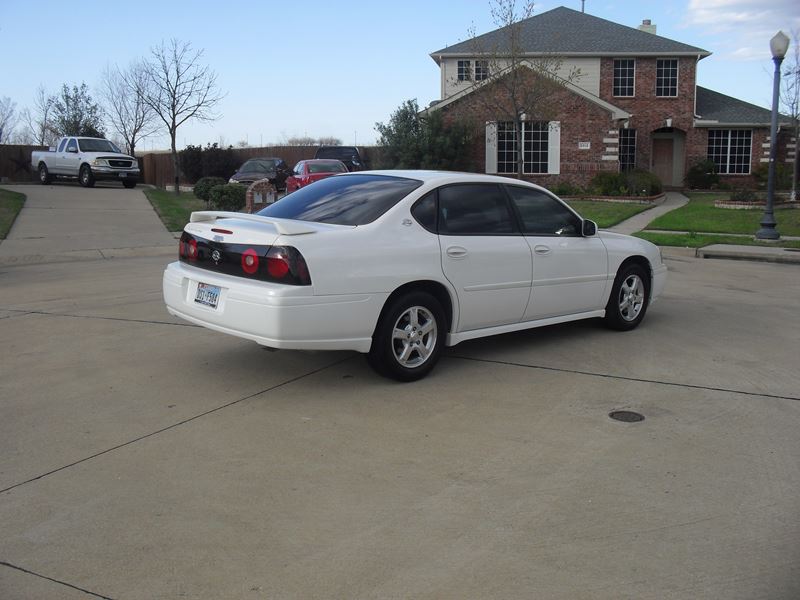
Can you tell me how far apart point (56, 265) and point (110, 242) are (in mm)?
2792

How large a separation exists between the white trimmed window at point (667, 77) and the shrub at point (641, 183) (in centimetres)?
706

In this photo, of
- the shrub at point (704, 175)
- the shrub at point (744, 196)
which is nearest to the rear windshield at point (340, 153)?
the shrub at point (744, 196)

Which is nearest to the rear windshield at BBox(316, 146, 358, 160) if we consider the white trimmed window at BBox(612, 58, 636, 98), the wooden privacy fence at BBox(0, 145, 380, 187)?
the wooden privacy fence at BBox(0, 145, 380, 187)

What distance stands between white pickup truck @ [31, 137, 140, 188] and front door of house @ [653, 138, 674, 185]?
22.3 m

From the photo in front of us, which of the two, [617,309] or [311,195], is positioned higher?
[311,195]

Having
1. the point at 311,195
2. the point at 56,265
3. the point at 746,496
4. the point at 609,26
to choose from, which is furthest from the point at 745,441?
the point at 609,26

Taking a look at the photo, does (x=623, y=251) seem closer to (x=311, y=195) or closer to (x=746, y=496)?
(x=311, y=195)

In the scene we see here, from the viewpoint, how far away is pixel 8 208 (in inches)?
794

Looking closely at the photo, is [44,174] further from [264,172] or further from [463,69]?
[463,69]

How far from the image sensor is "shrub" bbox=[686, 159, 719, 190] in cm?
3344

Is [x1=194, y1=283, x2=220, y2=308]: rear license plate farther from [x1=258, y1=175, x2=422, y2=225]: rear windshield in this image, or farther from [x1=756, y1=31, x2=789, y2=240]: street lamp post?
[x1=756, y1=31, x2=789, y2=240]: street lamp post

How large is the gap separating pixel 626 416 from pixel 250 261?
2810mm

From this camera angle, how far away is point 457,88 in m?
35.8

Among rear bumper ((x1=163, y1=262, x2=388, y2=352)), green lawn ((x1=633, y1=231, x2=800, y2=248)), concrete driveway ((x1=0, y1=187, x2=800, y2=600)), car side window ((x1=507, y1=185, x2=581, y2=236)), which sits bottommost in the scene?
concrete driveway ((x1=0, y1=187, x2=800, y2=600))
